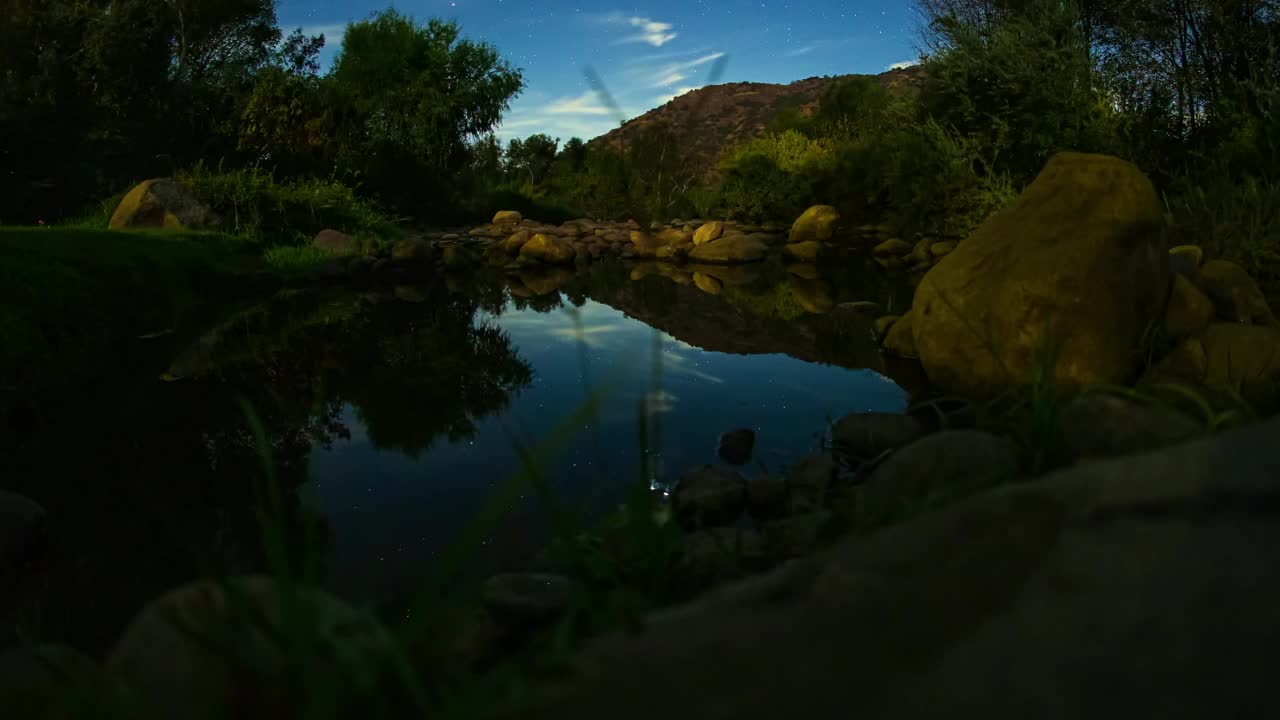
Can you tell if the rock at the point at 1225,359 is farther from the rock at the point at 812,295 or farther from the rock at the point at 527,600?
the rock at the point at 812,295

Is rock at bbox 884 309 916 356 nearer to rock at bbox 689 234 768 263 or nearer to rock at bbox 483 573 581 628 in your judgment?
rock at bbox 483 573 581 628

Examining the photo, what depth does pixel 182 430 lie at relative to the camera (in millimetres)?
4949

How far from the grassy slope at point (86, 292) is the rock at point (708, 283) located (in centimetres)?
613

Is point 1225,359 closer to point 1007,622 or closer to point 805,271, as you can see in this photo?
point 1007,622

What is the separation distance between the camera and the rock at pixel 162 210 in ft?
41.4

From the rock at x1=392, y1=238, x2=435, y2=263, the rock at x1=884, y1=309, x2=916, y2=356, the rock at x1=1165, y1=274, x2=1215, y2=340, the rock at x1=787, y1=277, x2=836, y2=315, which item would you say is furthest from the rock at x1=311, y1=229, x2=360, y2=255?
the rock at x1=1165, y1=274, x2=1215, y2=340

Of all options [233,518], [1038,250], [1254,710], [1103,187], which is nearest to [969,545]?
[1254,710]

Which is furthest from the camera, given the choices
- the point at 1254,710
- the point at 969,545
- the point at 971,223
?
the point at 971,223

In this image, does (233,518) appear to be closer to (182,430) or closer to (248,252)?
(182,430)

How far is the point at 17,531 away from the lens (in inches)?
123

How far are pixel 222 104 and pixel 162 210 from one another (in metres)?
7.29

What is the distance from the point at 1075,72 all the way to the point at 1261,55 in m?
2.24

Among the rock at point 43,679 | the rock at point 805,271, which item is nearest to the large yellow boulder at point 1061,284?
the rock at point 43,679

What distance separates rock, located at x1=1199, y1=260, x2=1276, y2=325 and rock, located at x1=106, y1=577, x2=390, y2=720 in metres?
6.14
